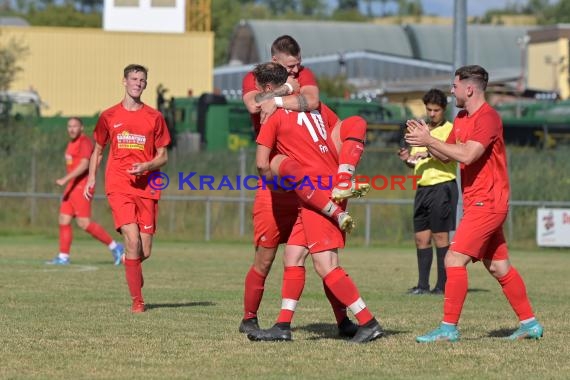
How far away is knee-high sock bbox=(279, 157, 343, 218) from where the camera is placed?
9195 mm

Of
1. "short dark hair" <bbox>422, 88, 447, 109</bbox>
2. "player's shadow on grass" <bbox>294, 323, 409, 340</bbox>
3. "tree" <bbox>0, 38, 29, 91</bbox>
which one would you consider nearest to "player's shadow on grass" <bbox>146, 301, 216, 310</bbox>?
"player's shadow on grass" <bbox>294, 323, 409, 340</bbox>

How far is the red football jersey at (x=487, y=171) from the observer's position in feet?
31.3

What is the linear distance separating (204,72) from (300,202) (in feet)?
158

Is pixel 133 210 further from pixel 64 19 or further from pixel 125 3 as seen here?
pixel 64 19

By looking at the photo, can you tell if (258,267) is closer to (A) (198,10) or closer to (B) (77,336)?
(B) (77,336)

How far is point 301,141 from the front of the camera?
942 centimetres

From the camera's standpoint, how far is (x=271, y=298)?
13898 millimetres

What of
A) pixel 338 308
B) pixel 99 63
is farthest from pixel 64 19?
pixel 338 308

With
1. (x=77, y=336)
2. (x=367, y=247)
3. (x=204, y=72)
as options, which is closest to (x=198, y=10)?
(x=204, y=72)

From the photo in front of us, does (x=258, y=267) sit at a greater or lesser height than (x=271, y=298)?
greater

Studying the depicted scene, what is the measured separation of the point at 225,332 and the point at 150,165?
226 centimetres

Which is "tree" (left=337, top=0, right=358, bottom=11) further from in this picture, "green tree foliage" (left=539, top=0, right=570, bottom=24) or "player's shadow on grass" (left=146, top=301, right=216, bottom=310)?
→ "player's shadow on grass" (left=146, top=301, right=216, bottom=310)

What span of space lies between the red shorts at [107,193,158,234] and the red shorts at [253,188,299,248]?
7.56ft

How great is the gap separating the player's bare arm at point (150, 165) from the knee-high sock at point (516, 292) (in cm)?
360
